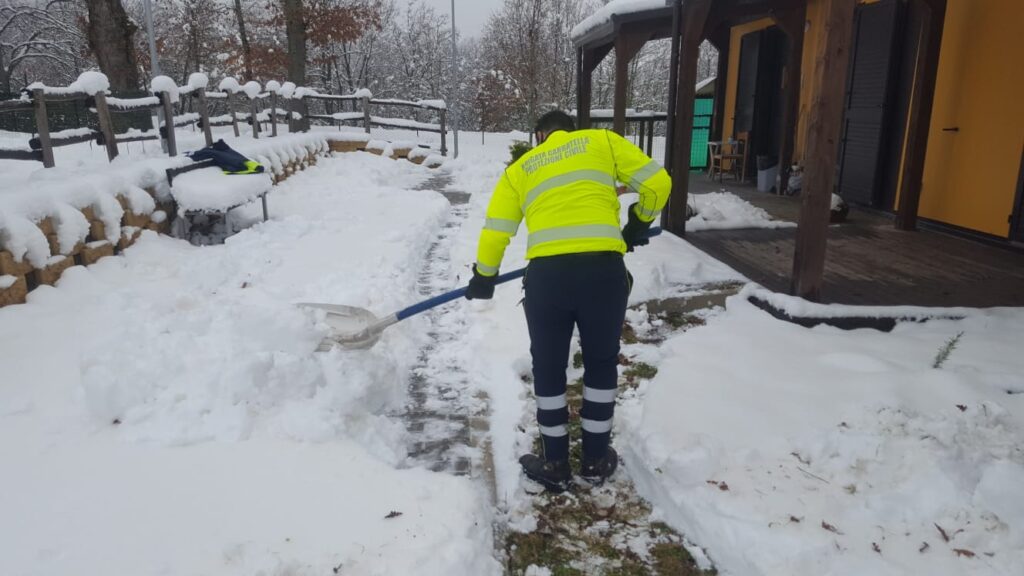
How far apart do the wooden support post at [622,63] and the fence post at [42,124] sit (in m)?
5.87

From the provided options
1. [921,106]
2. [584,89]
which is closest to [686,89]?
[921,106]

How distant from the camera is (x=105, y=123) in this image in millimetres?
6828

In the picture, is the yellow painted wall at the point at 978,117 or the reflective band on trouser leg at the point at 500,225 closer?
the reflective band on trouser leg at the point at 500,225

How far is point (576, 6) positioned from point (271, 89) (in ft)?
70.4

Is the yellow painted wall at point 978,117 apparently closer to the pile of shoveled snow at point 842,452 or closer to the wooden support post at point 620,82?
the pile of shoveled snow at point 842,452

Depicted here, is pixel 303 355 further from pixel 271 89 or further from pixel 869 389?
pixel 271 89

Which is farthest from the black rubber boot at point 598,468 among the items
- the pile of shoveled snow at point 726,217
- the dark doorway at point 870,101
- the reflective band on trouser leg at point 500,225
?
the dark doorway at point 870,101

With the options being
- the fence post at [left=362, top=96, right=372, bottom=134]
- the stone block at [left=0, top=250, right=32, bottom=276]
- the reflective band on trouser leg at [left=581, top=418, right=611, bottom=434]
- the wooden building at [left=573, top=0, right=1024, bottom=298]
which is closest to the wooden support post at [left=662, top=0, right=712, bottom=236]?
the wooden building at [left=573, top=0, right=1024, bottom=298]

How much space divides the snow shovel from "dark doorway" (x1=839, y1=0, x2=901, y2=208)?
5.84 meters

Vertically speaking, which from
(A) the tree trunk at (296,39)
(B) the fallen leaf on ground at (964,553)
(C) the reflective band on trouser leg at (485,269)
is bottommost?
(B) the fallen leaf on ground at (964,553)

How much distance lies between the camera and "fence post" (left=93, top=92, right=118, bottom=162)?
21.7ft

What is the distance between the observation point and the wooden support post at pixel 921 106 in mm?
6289

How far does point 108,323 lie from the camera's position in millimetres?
4223

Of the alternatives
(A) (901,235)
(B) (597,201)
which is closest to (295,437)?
(B) (597,201)
